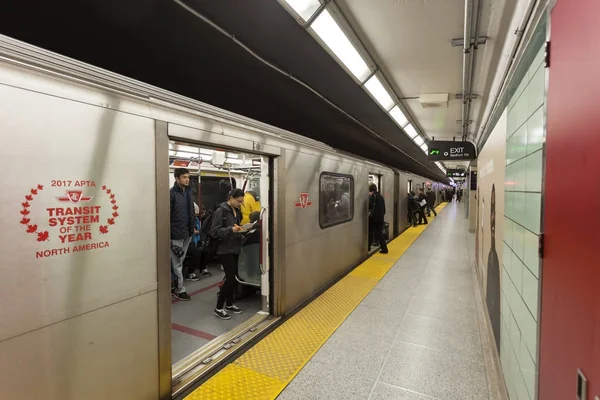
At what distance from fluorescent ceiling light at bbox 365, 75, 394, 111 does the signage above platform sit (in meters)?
2.69

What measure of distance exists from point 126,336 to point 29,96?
4.40 feet

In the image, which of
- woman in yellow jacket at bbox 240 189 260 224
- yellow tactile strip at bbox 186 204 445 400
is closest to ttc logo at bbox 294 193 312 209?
woman in yellow jacket at bbox 240 189 260 224

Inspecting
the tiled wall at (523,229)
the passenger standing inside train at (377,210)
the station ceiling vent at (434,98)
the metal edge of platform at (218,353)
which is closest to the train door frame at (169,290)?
the metal edge of platform at (218,353)

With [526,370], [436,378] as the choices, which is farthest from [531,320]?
[436,378]

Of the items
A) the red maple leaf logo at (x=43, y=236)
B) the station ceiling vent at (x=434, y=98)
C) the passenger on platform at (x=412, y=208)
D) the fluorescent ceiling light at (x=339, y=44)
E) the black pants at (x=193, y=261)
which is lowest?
the black pants at (x=193, y=261)

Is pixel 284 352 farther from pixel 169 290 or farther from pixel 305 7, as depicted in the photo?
pixel 305 7

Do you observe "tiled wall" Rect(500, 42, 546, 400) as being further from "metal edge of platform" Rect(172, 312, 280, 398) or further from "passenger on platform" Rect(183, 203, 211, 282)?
"passenger on platform" Rect(183, 203, 211, 282)

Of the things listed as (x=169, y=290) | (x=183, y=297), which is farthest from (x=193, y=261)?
(x=169, y=290)

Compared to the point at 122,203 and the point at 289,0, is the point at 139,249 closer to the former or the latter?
the point at 122,203

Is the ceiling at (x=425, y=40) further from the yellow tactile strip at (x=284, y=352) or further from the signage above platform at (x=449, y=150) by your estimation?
the yellow tactile strip at (x=284, y=352)

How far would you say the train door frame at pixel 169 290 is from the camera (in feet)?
6.63

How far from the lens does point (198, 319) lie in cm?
344

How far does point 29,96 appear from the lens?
4.56 ft

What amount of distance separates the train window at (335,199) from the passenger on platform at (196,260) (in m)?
1.94
